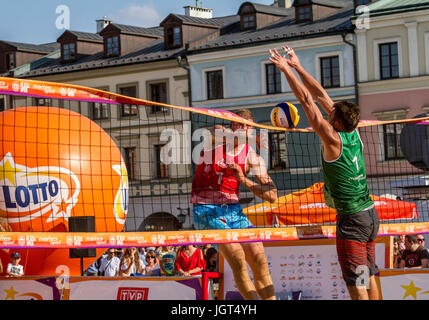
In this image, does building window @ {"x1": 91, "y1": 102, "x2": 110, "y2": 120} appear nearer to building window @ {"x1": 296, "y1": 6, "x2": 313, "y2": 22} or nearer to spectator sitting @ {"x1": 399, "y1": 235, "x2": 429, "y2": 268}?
building window @ {"x1": 296, "y1": 6, "x2": 313, "y2": 22}

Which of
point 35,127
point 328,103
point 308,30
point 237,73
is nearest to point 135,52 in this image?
point 237,73

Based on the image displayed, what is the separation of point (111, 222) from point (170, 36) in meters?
28.3

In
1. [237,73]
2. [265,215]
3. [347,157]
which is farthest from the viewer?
[237,73]

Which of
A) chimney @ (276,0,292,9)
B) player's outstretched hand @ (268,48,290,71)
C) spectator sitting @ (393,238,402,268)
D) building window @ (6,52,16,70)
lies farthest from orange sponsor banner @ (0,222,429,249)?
building window @ (6,52,16,70)

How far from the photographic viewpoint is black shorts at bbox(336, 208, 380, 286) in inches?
241

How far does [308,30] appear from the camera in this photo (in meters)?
32.5

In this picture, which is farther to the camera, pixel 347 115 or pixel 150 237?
pixel 150 237

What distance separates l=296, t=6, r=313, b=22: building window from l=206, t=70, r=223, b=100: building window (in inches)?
173

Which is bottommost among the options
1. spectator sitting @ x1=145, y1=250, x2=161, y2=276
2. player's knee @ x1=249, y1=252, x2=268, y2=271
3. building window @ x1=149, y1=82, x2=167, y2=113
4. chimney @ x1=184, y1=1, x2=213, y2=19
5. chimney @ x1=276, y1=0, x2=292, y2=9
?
spectator sitting @ x1=145, y1=250, x2=161, y2=276

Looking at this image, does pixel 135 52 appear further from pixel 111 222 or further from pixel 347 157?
pixel 347 157

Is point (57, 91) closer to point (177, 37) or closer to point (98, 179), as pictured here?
point (98, 179)

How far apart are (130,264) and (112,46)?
2674cm

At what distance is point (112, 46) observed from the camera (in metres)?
38.4

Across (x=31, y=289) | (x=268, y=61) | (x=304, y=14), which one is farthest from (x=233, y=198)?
(x=304, y=14)
